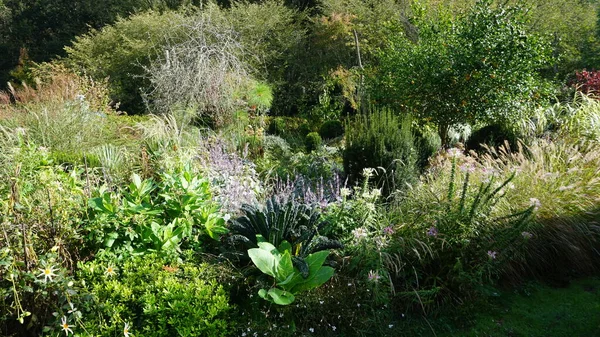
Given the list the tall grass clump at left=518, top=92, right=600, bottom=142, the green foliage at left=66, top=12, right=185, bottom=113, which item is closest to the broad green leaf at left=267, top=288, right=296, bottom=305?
the tall grass clump at left=518, top=92, right=600, bottom=142

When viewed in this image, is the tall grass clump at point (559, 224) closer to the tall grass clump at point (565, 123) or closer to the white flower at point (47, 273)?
the tall grass clump at point (565, 123)

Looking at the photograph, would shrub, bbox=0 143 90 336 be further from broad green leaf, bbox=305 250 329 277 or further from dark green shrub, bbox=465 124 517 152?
dark green shrub, bbox=465 124 517 152

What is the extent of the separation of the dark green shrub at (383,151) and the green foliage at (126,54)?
10.6 metres

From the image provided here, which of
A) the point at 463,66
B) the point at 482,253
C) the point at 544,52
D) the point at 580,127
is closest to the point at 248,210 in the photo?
the point at 482,253

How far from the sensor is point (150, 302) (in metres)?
2.71

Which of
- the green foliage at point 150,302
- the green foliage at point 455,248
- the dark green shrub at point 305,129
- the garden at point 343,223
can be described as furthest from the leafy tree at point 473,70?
the dark green shrub at point 305,129

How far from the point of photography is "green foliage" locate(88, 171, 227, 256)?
3.05m

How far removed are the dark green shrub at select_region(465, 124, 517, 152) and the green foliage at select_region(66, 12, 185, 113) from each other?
9924 millimetres

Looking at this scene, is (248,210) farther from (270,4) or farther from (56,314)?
(270,4)

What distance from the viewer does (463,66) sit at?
22.9ft

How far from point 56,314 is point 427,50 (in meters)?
6.26

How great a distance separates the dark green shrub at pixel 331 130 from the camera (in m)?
12.8

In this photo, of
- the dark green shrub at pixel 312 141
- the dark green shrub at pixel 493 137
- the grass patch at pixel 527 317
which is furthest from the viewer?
the dark green shrub at pixel 312 141

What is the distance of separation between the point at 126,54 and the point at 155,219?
46.2ft
